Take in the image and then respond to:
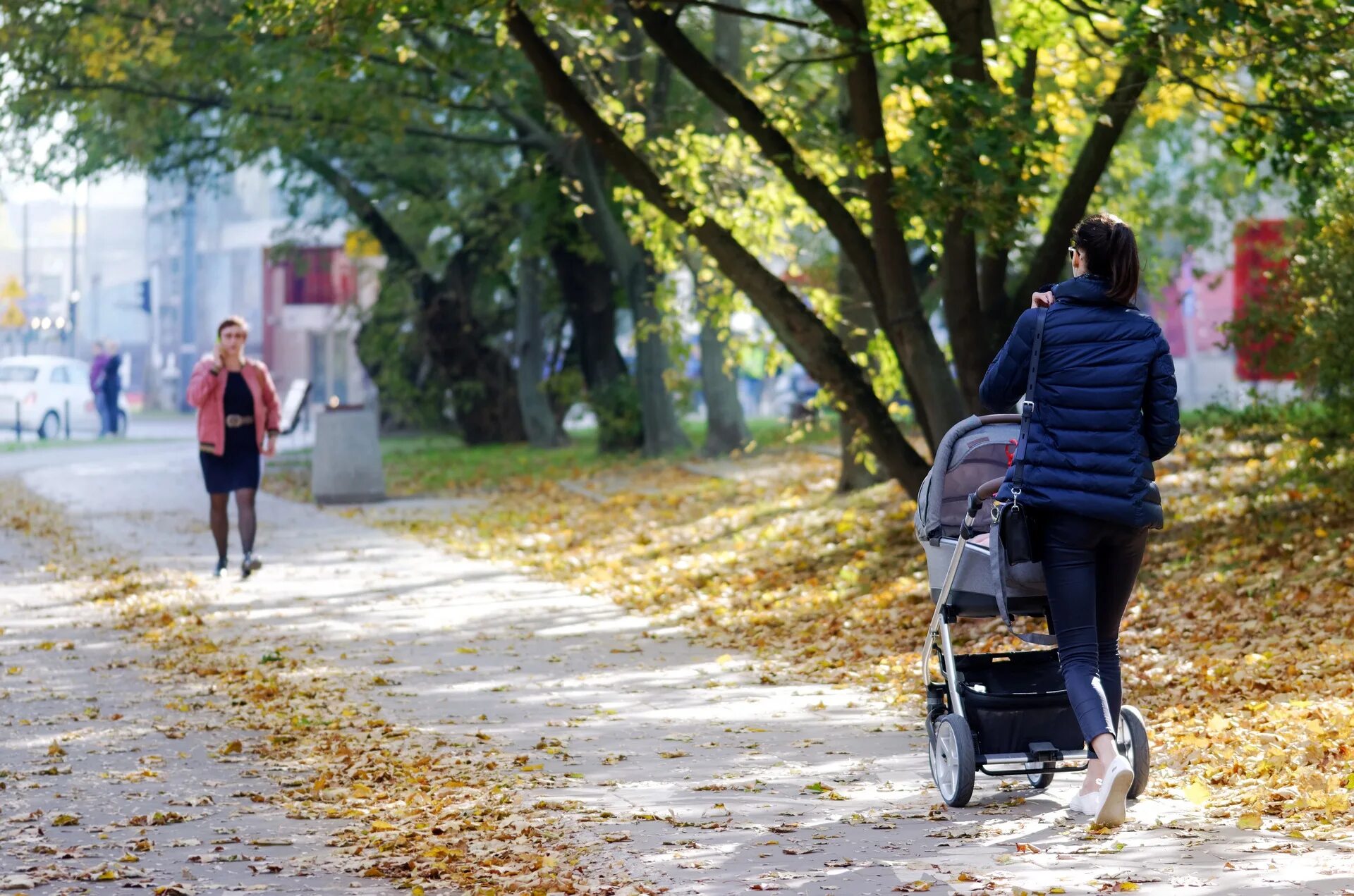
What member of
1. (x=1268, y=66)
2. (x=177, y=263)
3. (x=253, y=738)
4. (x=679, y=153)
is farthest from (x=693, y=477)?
(x=177, y=263)

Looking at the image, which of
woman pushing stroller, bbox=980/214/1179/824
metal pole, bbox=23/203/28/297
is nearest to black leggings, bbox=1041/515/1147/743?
woman pushing stroller, bbox=980/214/1179/824

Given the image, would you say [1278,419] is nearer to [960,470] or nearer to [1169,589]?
[1169,589]

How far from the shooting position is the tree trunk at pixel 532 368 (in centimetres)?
3281

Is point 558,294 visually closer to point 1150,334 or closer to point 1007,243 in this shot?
point 1007,243

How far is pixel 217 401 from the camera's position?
13.5m

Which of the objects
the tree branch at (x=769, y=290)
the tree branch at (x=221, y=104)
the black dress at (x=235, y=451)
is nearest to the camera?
the tree branch at (x=769, y=290)

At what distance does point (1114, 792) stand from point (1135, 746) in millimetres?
367

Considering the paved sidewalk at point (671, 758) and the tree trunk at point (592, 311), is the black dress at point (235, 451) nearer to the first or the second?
the paved sidewalk at point (671, 758)

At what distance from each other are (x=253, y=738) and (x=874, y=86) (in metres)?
6.67

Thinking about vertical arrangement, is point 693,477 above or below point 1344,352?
below

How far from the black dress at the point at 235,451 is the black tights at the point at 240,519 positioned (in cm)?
12

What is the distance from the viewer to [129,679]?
9.47 m

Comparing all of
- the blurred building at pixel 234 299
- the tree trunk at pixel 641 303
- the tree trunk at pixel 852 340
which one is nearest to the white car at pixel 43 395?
the tree trunk at pixel 641 303

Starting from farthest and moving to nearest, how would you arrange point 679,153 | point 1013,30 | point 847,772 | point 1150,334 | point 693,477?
point 693,477 → point 679,153 → point 1013,30 → point 847,772 → point 1150,334
